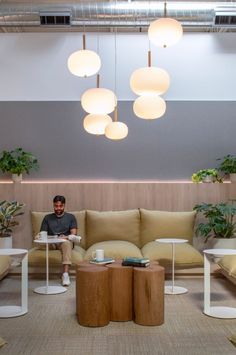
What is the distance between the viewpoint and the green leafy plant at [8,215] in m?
8.16

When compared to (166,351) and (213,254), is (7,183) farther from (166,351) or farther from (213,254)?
(166,351)

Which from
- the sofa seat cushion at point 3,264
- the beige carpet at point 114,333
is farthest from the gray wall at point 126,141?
the beige carpet at point 114,333

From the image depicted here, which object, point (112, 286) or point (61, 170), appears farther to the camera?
point (61, 170)

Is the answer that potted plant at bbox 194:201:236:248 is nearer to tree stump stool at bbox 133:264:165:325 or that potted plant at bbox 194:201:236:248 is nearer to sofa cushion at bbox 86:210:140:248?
sofa cushion at bbox 86:210:140:248

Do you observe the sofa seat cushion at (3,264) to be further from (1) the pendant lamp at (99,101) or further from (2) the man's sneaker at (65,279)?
(1) the pendant lamp at (99,101)

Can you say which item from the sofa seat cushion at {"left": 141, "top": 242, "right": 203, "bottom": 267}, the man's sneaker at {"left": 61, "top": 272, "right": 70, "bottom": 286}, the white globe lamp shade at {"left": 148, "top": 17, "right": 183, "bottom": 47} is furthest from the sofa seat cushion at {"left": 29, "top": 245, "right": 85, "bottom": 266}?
the white globe lamp shade at {"left": 148, "top": 17, "right": 183, "bottom": 47}

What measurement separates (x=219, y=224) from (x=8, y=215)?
130 inches

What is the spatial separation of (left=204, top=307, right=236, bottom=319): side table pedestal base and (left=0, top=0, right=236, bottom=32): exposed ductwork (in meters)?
4.67

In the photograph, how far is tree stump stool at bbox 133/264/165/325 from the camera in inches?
209

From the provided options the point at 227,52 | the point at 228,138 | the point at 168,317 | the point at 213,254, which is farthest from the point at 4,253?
the point at 227,52

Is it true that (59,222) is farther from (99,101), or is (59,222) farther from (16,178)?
(99,101)

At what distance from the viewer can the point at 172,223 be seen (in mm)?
8297

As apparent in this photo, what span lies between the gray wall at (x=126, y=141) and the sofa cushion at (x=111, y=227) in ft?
2.97

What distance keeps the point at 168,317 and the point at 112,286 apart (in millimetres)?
706
